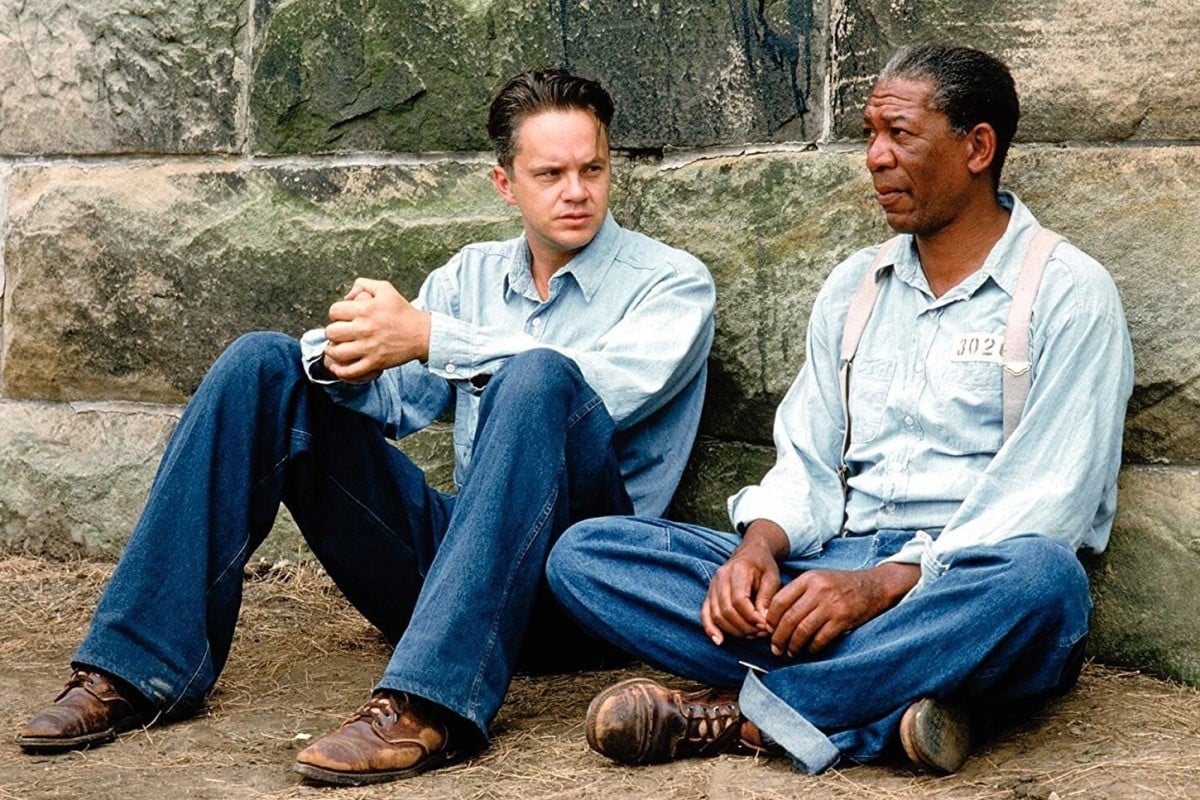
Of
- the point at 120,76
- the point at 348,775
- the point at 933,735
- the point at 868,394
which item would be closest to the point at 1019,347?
the point at 868,394

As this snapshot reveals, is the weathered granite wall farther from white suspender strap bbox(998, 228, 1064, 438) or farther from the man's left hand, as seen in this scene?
the man's left hand

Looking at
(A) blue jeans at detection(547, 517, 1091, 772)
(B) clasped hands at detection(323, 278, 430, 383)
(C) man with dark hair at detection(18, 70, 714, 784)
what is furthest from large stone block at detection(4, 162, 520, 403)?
(A) blue jeans at detection(547, 517, 1091, 772)

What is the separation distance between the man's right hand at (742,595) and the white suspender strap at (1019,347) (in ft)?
1.70

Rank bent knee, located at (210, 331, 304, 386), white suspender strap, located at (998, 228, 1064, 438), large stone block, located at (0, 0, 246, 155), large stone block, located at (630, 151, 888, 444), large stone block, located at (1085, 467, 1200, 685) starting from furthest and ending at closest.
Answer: large stone block, located at (0, 0, 246, 155) → large stone block, located at (630, 151, 888, 444) → large stone block, located at (1085, 467, 1200, 685) → bent knee, located at (210, 331, 304, 386) → white suspender strap, located at (998, 228, 1064, 438)

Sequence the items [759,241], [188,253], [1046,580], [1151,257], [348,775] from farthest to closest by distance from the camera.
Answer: [188,253], [759,241], [1151,257], [348,775], [1046,580]

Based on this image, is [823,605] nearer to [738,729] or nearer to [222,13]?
[738,729]

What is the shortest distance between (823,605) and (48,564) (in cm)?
264

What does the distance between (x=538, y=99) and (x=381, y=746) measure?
A: 1527mm

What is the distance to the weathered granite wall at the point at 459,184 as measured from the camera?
3455mm

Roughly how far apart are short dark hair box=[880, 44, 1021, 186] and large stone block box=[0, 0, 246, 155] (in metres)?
1.98

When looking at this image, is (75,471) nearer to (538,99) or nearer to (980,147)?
(538,99)

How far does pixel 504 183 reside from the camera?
3902 mm

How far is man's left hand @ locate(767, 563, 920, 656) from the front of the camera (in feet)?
9.76

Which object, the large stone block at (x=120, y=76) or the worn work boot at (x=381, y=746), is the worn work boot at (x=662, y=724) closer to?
the worn work boot at (x=381, y=746)
